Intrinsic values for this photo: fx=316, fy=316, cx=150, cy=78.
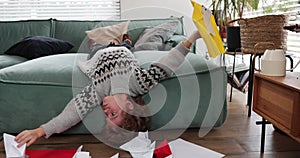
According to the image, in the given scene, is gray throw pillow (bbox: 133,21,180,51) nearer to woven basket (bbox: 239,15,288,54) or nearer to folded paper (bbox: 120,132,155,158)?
woven basket (bbox: 239,15,288,54)

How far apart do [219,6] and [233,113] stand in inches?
37.3

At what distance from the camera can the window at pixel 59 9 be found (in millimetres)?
3109

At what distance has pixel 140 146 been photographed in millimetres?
1451

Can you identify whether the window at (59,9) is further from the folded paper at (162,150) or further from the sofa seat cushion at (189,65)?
the folded paper at (162,150)

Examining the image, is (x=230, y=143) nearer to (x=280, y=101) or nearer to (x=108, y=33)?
(x=280, y=101)

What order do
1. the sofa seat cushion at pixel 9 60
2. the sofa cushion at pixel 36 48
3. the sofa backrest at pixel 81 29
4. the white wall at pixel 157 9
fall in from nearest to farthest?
1. the sofa seat cushion at pixel 9 60
2. the sofa cushion at pixel 36 48
3. the sofa backrest at pixel 81 29
4. the white wall at pixel 157 9

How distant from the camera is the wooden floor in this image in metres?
1.42

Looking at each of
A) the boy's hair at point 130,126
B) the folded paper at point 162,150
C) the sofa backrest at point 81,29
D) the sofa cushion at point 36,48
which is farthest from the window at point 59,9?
the folded paper at point 162,150

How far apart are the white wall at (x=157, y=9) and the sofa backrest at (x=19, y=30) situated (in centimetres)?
82

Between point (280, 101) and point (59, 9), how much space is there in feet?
8.16

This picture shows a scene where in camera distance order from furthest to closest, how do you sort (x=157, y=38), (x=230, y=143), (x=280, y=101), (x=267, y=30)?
(x=157, y=38)
(x=267, y=30)
(x=230, y=143)
(x=280, y=101)

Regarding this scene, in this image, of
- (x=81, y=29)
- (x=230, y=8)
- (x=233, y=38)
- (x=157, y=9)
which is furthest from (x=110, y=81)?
(x=157, y=9)

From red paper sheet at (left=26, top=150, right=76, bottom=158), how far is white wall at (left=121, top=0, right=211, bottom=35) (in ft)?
6.19

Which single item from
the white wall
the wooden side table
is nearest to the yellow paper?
the wooden side table
